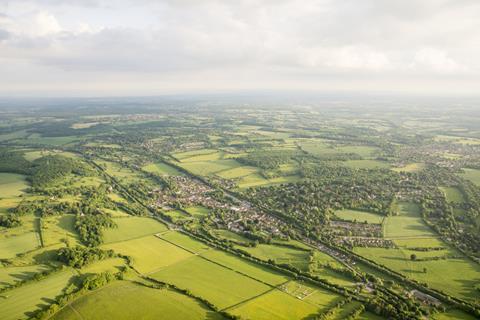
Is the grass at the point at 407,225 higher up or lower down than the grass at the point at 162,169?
lower down

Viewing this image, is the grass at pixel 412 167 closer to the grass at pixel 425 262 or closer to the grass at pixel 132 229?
the grass at pixel 425 262

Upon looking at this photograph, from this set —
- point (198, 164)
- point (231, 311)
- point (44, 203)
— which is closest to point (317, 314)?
point (231, 311)

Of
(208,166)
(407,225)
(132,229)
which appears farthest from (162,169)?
(407,225)

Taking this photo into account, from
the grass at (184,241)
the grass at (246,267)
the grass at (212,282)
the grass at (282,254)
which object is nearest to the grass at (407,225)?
the grass at (282,254)

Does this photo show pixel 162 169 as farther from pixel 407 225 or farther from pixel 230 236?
pixel 407 225

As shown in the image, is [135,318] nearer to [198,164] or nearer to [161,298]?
[161,298]
